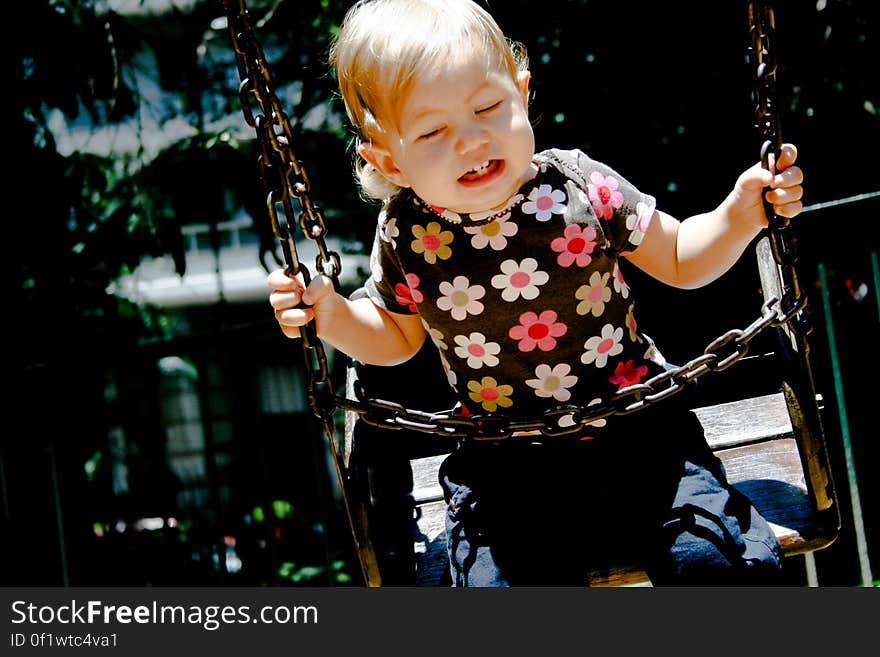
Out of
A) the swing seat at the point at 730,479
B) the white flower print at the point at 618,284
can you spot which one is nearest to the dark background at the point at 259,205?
the swing seat at the point at 730,479

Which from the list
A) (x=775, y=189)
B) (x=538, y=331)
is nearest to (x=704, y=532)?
(x=538, y=331)

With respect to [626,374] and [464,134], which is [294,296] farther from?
[626,374]

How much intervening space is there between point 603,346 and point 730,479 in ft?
1.10

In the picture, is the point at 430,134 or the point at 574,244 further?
the point at 574,244

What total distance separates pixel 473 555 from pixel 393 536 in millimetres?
207

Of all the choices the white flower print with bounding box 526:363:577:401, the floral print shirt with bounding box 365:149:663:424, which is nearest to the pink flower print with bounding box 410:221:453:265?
the floral print shirt with bounding box 365:149:663:424

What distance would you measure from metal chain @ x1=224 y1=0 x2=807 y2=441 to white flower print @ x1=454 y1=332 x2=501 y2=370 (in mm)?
138

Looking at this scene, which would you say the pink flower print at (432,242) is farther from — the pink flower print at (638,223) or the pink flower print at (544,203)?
the pink flower print at (638,223)

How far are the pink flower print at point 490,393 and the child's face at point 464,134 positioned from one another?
297 mm

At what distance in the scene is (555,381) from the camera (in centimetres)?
135

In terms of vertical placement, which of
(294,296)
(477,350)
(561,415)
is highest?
(294,296)

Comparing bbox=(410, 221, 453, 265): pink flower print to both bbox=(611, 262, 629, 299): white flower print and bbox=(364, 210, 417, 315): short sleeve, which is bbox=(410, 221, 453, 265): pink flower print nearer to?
bbox=(364, 210, 417, 315): short sleeve

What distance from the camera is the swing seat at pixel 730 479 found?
1.32 m

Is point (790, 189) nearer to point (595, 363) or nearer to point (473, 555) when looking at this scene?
point (595, 363)
